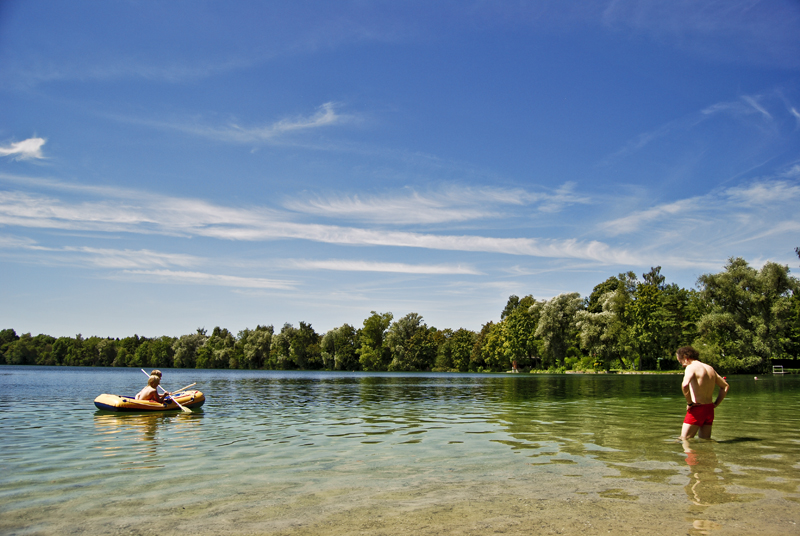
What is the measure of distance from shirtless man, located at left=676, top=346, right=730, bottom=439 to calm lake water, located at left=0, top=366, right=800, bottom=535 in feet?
1.44

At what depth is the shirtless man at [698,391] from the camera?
418 inches

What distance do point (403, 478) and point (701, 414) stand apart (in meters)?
7.16

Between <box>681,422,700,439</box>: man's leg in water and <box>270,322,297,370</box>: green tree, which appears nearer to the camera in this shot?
<box>681,422,700,439</box>: man's leg in water

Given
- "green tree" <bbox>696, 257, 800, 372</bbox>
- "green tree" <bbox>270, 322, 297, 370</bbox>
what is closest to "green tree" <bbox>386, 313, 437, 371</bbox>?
"green tree" <bbox>270, 322, 297, 370</bbox>

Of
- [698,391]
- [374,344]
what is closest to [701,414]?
[698,391]

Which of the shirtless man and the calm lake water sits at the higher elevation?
the shirtless man

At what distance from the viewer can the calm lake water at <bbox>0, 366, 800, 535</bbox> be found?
589cm

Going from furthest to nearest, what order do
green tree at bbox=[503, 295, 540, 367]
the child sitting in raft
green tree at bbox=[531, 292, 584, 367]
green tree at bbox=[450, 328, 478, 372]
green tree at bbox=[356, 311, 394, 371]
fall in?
green tree at bbox=[356, 311, 394, 371] < green tree at bbox=[450, 328, 478, 372] < green tree at bbox=[503, 295, 540, 367] < green tree at bbox=[531, 292, 584, 367] < the child sitting in raft

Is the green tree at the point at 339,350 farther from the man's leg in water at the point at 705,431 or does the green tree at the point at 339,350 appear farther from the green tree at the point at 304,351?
the man's leg in water at the point at 705,431

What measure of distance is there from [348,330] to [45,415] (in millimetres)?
112047

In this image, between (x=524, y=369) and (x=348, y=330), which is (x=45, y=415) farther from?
(x=348, y=330)

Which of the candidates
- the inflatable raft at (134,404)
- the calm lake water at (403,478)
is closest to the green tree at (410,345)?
the inflatable raft at (134,404)

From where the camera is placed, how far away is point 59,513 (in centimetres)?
656

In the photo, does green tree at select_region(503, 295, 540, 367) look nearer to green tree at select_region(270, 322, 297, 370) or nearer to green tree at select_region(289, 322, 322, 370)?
green tree at select_region(289, 322, 322, 370)
